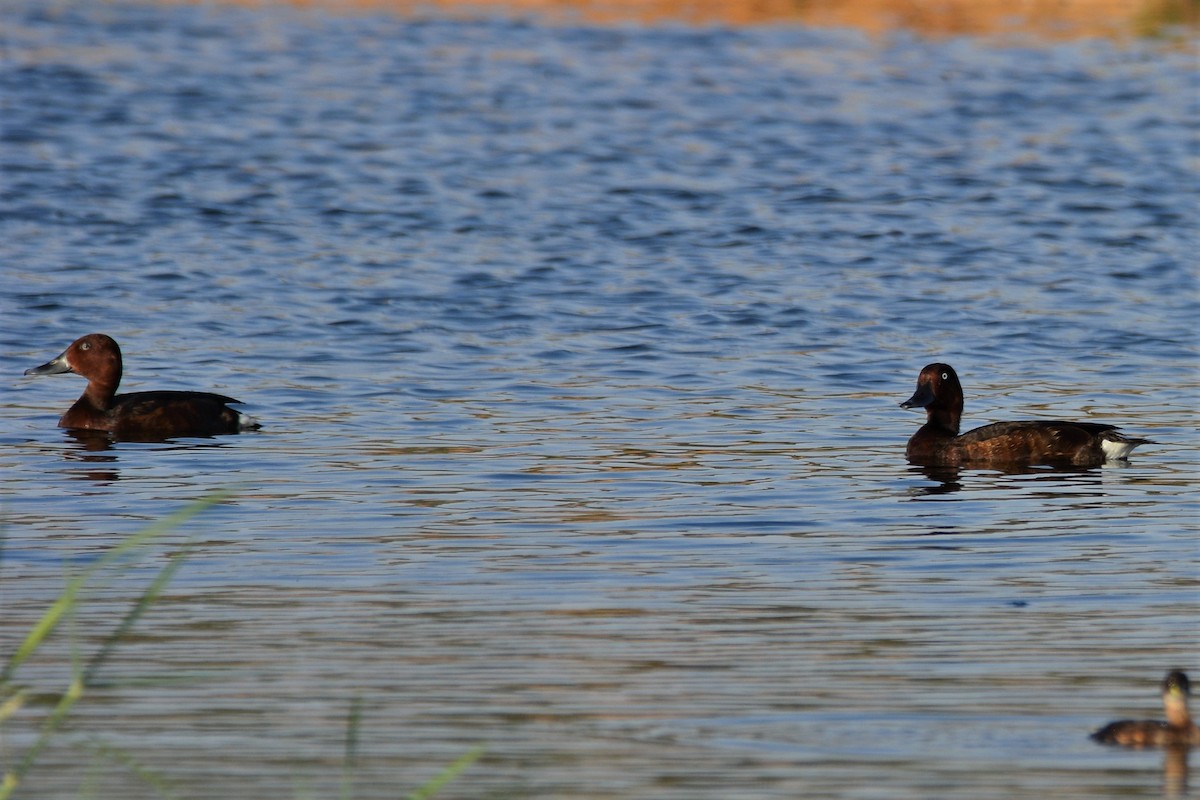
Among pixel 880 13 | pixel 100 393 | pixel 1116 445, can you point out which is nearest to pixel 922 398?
pixel 1116 445

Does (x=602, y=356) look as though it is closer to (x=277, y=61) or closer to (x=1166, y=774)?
(x=1166, y=774)

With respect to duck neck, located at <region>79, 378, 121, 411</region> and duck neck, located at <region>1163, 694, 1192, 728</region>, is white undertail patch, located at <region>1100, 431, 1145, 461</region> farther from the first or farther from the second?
duck neck, located at <region>79, 378, 121, 411</region>

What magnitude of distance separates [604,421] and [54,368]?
3.77 m

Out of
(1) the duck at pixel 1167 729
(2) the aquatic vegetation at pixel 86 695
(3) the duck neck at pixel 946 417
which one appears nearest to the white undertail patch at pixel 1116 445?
(3) the duck neck at pixel 946 417

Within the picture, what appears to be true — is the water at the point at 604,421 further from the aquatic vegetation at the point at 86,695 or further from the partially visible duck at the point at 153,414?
the partially visible duck at the point at 153,414

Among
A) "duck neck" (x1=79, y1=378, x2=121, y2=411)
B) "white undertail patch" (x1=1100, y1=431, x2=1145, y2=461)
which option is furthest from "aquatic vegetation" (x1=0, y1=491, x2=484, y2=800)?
"white undertail patch" (x1=1100, y1=431, x2=1145, y2=461)

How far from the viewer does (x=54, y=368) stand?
45.4ft

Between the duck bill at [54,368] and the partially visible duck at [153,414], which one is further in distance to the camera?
the duck bill at [54,368]

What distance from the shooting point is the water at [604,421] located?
670cm

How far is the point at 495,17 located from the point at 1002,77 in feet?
34.4

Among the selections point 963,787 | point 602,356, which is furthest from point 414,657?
point 602,356

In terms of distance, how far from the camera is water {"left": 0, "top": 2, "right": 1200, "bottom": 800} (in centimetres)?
670

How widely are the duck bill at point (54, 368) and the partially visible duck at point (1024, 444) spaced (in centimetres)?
559

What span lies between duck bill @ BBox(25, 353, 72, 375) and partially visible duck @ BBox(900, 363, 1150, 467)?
18.4ft
